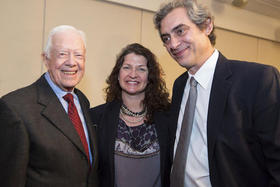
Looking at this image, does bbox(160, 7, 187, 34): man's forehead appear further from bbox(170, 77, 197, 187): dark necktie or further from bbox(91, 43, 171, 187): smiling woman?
bbox(91, 43, 171, 187): smiling woman

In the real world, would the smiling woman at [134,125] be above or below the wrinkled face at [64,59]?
below

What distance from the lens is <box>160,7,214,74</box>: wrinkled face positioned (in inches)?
62.4

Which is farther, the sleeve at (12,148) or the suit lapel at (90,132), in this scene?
the suit lapel at (90,132)

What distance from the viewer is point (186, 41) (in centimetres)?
158

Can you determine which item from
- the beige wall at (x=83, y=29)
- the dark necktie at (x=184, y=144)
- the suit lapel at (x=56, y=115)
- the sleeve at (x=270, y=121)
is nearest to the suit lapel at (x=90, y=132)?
the suit lapel at (x=56, y=115)

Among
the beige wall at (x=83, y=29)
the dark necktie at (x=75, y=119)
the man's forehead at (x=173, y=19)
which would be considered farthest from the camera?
the beige wall at (x=83, y=29)

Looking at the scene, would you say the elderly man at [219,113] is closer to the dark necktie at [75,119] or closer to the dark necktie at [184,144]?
the dark necktie at [184,144]

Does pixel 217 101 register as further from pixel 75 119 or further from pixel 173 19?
pixel 75 119

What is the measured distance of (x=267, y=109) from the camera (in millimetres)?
1245

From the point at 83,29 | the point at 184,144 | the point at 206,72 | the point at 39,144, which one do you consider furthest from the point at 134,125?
the point at 83,29

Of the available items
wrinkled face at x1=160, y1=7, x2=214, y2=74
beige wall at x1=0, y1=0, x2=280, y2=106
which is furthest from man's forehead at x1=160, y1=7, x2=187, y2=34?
beige wall at x1=0, y1=0, x2=280, y2=106

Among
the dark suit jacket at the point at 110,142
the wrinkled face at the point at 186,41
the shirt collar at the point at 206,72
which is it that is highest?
the wrinkled face at the point at 186,41

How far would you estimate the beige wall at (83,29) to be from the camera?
261 centimetres

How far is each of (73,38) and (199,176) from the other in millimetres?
1152
